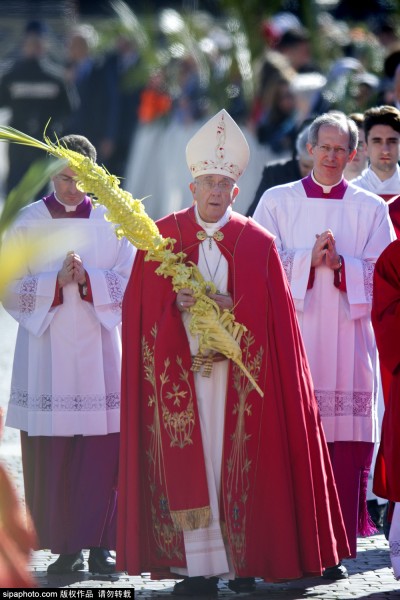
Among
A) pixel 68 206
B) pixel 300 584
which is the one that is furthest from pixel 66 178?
pixel 300 584

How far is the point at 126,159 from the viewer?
20.9 meters

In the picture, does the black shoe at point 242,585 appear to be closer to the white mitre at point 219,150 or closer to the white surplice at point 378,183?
the white mitre at point 219,150

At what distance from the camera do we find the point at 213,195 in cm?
789

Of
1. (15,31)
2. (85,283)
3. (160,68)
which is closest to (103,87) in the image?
(160,68)

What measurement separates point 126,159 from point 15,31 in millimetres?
19795

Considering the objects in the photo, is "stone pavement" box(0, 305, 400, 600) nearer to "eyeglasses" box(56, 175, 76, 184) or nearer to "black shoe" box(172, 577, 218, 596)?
"black shoe" box(172, 577, 218, 596)

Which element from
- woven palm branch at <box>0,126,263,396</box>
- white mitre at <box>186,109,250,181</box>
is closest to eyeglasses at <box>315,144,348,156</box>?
white mitre at <box>186,109,250,181</box>

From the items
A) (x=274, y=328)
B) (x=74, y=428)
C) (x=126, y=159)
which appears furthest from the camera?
(x=126, y=159)

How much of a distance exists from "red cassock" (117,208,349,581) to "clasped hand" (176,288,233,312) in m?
0.04

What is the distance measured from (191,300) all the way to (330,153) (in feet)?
5.17

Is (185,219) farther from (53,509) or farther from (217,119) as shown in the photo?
(53,509)

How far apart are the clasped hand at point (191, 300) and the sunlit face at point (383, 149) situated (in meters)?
2.42

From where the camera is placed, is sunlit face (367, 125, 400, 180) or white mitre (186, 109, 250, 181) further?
sunlit face (367, 125, 400, 180)

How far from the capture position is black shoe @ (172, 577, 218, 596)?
25.4ft
